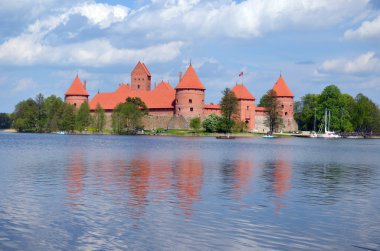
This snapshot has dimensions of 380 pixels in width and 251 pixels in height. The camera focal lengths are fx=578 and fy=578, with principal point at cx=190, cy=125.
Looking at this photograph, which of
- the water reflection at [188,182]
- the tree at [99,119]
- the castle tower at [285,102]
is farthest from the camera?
the castle tower at [285,102]

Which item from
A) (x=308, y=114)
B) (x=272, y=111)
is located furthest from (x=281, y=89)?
A: (x=272, y=111)

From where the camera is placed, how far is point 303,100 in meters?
114

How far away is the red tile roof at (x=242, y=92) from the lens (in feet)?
312

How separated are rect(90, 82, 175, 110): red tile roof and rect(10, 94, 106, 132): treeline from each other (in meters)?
11.3

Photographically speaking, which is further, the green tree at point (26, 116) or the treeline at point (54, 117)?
the green tree at point (26, 116)

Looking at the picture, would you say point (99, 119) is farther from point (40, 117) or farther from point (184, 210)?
point (184, 210)

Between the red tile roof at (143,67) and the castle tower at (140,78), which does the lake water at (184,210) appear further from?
the red tile roof at (143,67)

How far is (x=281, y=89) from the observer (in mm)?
101938

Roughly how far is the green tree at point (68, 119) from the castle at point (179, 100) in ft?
22.8

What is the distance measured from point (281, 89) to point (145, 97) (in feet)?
79.5

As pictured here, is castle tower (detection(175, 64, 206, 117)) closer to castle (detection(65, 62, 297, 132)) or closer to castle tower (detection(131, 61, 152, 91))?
castle (detection(65, 62, 297, 132))

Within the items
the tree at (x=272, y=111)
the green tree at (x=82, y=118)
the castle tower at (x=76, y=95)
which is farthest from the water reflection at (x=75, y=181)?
the castle tower at (x=76, y=95)

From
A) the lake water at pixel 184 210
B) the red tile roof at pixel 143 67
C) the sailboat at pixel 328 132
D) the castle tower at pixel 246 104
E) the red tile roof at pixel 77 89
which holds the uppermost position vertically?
the red tile roof at pixel 143 67

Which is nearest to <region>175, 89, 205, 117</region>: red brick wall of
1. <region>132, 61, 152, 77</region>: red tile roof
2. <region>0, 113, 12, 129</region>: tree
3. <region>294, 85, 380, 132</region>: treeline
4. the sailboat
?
<region>294, 85, 380, 132</region>: treeline
